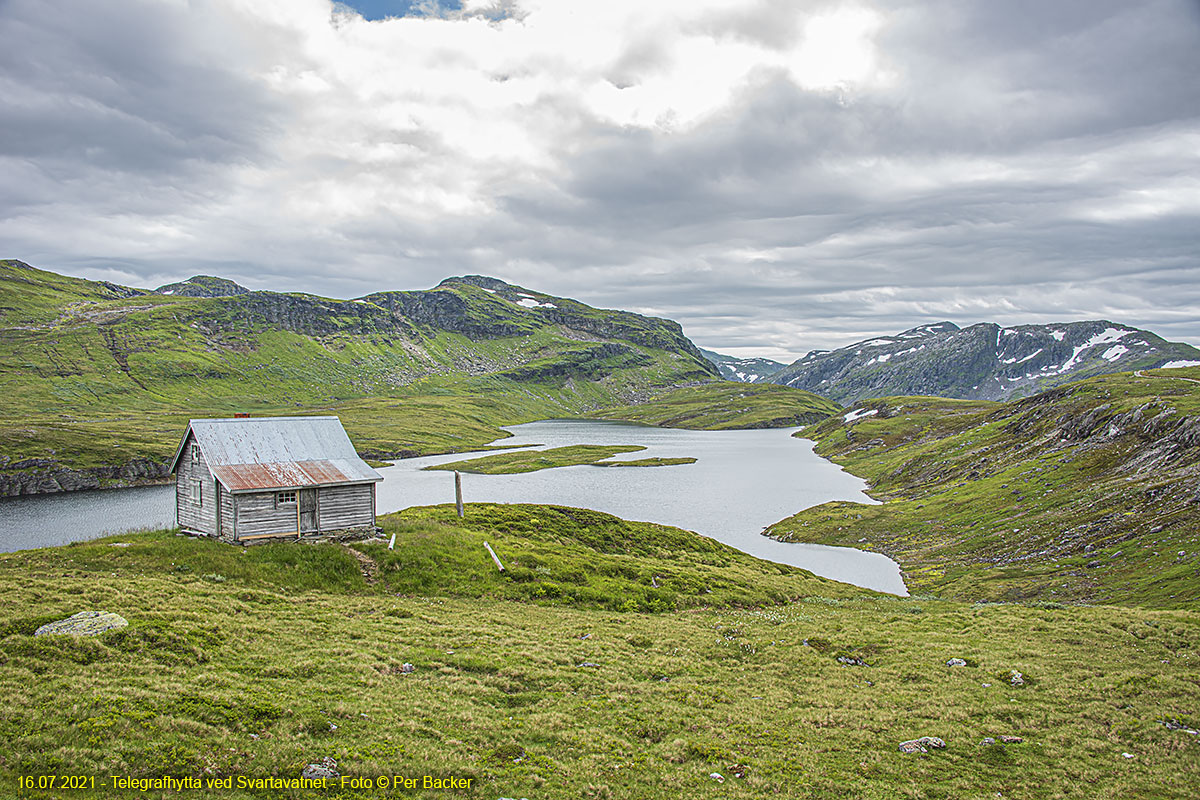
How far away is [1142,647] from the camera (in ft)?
94.3

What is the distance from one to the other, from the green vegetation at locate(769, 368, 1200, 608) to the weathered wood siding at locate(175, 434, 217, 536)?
59.4m

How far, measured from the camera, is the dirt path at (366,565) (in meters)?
37.4

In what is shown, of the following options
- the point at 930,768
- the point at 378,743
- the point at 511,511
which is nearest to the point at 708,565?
the point at 511,511

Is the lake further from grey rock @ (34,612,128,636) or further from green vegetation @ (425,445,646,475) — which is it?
grey rock @ (34,612,128,636)

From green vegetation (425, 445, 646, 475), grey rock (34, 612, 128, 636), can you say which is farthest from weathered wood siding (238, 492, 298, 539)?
green vegetation (425, 445, 646, 475)

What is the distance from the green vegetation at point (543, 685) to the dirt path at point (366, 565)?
185 millimetres

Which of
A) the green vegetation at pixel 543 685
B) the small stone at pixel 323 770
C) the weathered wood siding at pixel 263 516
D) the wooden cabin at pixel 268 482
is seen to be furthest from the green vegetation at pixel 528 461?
the small stone at pixel 323 770

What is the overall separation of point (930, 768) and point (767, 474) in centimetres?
14053

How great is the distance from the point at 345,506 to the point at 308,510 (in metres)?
2.36

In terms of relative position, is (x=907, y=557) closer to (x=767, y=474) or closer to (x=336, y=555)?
(x=336, y=555)

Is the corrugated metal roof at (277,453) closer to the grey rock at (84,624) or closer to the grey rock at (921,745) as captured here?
the grey rock at (84,624)

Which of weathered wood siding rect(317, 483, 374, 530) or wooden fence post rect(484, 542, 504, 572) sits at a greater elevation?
weathered wood siding rect(317, 483, 374, 530)

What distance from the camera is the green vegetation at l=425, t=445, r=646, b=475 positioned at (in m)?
162

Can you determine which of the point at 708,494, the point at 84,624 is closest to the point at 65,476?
the point at 708,494
